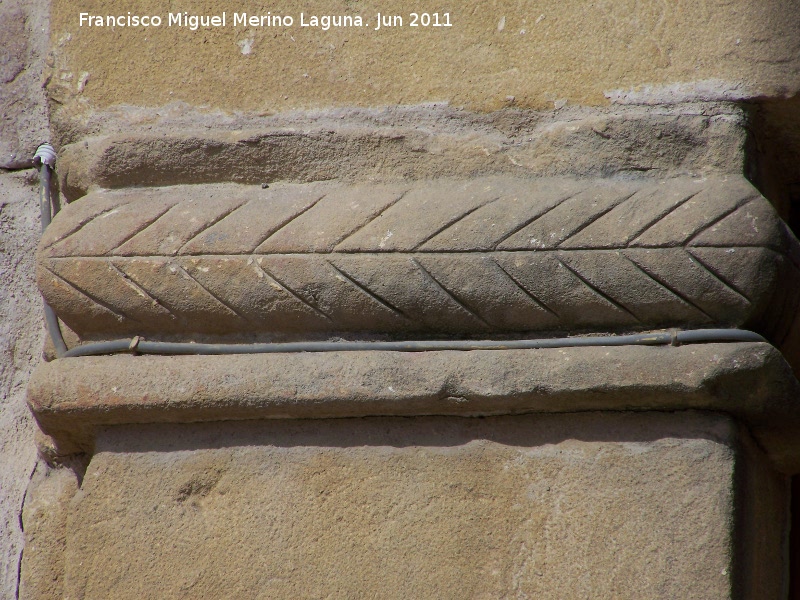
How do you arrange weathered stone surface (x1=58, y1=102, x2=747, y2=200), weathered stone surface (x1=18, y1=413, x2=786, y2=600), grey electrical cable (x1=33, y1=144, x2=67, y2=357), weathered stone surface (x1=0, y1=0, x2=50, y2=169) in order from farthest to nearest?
weathered stone surface (x1=0, y1=0, x2=50, y2=169)
grey electrical cable (x1=33, y1=144, x2=67, y2=357)
weathered stone surface (x1=58, y1=102, x2=747, y2=200)
weathered stone surface (x1=18, y1=413, x2=786, y2=600)

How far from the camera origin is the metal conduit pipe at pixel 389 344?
1.06 m

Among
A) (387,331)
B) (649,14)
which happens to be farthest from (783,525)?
(649,14)

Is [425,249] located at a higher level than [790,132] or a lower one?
lower

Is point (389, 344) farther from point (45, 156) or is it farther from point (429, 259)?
point (45, 156)

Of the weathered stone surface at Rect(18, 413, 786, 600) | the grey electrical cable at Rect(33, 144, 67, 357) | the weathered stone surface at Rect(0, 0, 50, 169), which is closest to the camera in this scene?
the weathered stone surface at Rect(18, 413, 786, 600)

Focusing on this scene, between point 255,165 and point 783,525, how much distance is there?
918 mm

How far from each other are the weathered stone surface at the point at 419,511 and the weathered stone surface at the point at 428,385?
0.04 metres

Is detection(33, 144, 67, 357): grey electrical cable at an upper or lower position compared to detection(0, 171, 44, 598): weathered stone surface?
upper

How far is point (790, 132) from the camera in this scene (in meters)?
1.19

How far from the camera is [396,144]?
120cm

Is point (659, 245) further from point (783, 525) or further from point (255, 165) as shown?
point (255, 165)

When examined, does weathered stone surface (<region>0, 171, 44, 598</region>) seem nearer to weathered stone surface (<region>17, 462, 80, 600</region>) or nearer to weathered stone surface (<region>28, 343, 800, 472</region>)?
weathered stone surface (<region>17, 462, 80, 600</region>)

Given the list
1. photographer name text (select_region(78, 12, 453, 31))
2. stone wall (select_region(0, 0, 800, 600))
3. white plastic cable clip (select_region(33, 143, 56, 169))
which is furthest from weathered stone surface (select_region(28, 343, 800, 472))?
photographer name text (select_region(78, 12, 453, 31))

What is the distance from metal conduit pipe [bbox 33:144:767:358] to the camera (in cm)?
106
